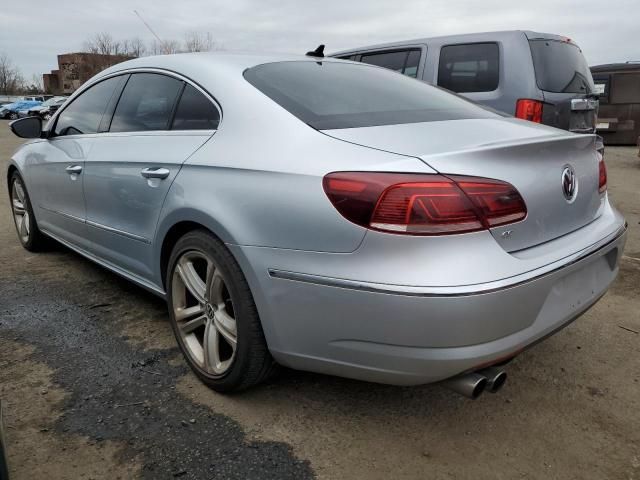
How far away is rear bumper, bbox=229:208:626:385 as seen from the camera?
1.66m

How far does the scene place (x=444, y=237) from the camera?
1683 mm

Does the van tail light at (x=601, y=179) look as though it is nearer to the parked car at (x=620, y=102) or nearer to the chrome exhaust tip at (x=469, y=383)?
the chrome exhaust tip at (x=469, y=383)

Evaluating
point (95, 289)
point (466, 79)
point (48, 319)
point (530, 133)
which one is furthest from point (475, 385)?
point (466, 79)

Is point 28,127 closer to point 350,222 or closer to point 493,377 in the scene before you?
point 350,222

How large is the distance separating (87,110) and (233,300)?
2.13 metres

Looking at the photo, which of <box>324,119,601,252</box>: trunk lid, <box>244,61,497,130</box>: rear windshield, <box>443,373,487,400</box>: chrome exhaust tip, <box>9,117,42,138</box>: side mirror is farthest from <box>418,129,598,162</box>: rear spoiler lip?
<box>9,117,42,138</box>: side mirror

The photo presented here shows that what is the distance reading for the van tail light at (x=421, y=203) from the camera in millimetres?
1690

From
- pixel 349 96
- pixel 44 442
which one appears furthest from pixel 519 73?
pixel 44 442

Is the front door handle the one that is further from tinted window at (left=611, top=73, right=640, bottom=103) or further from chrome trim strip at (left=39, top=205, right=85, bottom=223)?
tinted window at (left=611, top=73, right=640, bottom=103)

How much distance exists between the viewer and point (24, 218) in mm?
4570

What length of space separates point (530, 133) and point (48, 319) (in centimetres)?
277

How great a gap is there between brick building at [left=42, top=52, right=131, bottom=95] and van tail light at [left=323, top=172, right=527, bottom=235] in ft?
158

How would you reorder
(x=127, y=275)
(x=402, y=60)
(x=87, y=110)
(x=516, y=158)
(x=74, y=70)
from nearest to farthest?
(x=516, y=158), (x=127, y=275), (x=87, y=110), (x=402, y=60), (x=74, y=70)

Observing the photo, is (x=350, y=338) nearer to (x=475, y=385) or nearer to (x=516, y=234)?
(x=475, y=385)
